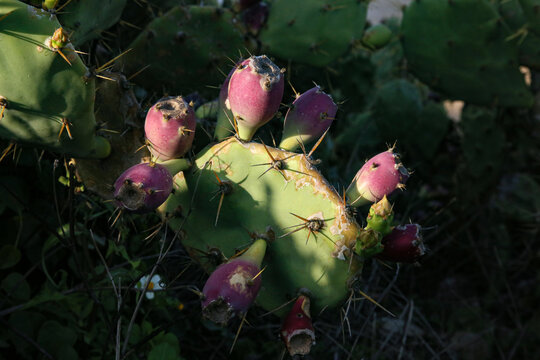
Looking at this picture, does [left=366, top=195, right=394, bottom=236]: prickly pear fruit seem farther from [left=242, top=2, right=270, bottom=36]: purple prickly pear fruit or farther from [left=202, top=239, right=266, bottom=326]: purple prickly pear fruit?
[left=242, top=2, right=270, bottom=36]: purple prickly pear fruit

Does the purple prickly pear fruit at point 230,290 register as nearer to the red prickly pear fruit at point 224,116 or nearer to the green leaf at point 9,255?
the red prickly pear fruit at point 224,116

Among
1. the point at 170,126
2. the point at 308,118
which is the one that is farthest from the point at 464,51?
the point at 170,126

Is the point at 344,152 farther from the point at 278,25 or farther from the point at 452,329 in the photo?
the point at 452,329

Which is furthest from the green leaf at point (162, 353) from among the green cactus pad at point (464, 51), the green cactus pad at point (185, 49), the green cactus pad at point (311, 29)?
the green cactus pad at point (464, 51)

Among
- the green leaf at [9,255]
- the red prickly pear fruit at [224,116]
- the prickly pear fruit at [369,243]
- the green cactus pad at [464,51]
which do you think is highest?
the red prickly pear fruit at [224,116]

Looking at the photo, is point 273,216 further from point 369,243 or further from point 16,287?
point 16,287

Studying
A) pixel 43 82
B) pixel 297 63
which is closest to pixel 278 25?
pixel 297 63
